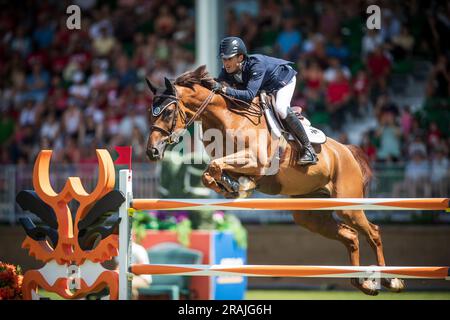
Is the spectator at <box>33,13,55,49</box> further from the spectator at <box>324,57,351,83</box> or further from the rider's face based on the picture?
the rider's face

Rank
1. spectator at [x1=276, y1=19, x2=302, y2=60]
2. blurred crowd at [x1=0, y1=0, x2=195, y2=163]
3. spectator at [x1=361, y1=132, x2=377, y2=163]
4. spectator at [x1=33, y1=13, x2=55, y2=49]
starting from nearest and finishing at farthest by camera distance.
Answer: spectator at [x1=361, y1=132, x2=377, y2=163] → spectator at [x1=276, y1=19, x2=302, y2=60] → blurred crowd at [x1=0, y1=0, x2=195, y2=163] → spectator at [x1=33, y1=13, x2=55, y2=49]

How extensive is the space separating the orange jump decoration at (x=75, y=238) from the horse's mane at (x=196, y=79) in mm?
948

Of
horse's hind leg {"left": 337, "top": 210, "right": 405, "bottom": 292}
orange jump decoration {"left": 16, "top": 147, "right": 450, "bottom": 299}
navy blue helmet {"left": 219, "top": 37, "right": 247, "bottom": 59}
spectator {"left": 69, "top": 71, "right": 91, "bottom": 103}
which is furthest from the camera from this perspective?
spectator {"left": 69, "top": 71, "right": 91, "bottom": 103}

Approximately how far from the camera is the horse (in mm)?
6145

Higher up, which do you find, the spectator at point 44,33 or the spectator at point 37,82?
the spectator at point 44,33

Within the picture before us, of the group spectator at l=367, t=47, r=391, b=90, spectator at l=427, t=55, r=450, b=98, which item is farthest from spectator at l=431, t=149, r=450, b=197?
spectator at l=367, t=47, r=391, b=90

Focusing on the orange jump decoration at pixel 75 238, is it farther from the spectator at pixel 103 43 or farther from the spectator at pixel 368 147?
the spectator at pixel 103 43

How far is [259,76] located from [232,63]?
0.23 m

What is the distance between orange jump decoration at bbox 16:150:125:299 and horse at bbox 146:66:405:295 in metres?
0.48

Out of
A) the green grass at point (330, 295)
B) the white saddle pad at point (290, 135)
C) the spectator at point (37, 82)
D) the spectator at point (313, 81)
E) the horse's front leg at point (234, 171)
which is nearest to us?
the horse's front leg at point (234, 171)

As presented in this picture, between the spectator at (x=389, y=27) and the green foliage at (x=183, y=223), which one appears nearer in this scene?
the green foliage at (x=183, y=223)

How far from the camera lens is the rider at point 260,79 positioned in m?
6.34

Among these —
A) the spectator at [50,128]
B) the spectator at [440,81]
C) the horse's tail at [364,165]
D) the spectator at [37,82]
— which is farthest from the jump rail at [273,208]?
the spectator at [37,82]
